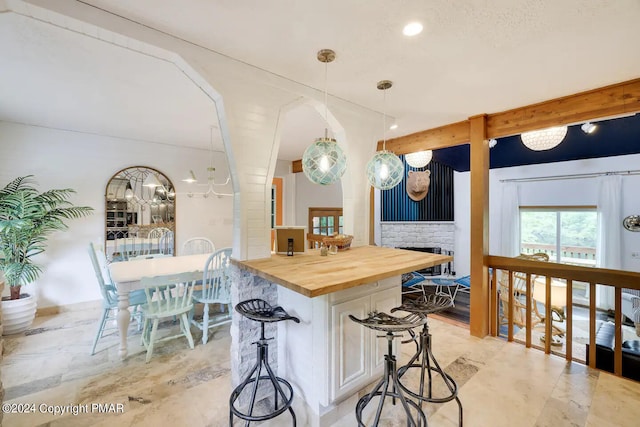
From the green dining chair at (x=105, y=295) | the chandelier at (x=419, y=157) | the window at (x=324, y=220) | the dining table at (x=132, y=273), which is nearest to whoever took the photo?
the dining table at (x=132, y=273)

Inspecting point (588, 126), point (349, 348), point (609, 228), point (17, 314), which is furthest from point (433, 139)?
point (17, 314)

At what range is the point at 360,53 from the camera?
1.87 meters

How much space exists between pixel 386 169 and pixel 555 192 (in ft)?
17.4

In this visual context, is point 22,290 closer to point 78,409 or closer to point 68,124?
point 68,124

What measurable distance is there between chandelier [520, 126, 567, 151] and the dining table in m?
3.89

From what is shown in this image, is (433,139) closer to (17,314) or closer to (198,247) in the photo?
(198,247)

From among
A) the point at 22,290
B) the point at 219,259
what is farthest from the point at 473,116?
the point at 22,290

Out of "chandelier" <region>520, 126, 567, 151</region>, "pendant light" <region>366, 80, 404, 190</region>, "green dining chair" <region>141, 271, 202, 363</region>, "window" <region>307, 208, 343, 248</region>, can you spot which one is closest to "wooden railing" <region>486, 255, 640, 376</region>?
"chandelier" <region>520, 126, 567, 151</region>

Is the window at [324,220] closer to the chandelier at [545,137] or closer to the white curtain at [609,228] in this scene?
the chandelier at [545,137]

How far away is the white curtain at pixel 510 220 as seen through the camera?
5.81m

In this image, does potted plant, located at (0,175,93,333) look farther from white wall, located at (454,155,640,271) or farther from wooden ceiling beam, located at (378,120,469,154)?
white wall, located at (454,155,640,271)

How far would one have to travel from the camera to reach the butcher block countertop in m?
1.40

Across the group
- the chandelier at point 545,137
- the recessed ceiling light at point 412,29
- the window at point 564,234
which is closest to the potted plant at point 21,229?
the recessed ceiling light at point 412,29

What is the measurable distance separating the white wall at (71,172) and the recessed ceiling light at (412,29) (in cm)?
418
